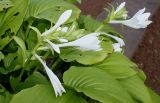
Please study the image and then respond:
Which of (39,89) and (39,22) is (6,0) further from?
(39,89)

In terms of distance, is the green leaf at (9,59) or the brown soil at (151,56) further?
the brown soil at (151,56)

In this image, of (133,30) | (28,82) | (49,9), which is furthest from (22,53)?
(133,30)

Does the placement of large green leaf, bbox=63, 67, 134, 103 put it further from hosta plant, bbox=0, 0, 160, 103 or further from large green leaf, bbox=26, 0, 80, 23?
large green leaf, bbox=26, 0, 80, 23

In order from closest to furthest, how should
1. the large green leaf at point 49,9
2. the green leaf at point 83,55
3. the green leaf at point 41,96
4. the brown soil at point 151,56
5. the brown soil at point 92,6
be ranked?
the green leaf at point 41,96 < the green leaf at point 83,55 < the large green leaf at point 49,9 < the brown soil at point 151,56 < the brown soil at point 92,6

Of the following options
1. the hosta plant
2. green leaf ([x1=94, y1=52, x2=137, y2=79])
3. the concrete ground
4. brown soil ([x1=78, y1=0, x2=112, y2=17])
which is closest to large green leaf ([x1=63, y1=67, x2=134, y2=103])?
the hosta plant

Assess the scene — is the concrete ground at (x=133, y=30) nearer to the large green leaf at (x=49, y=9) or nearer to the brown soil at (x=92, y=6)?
the brown soil at (x=92, y=6)

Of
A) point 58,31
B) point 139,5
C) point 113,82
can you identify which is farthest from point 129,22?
point 139,5

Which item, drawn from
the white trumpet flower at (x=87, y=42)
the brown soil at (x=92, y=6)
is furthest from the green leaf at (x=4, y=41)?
the brown soil at (x=92, y=6)
